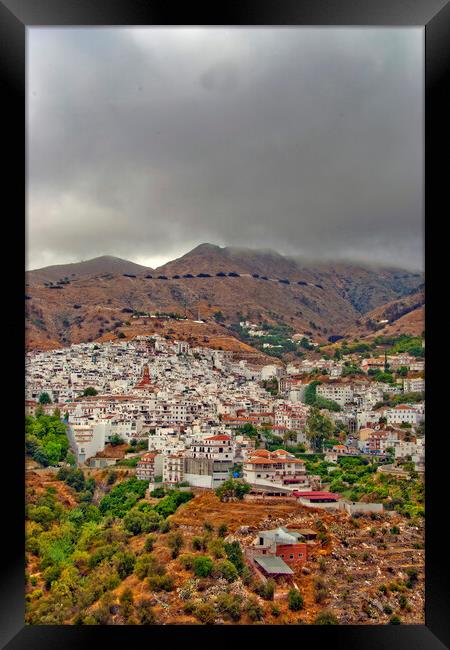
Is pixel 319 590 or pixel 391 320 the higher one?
pixel 391 320

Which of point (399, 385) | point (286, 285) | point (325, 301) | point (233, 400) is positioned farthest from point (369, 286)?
point (233, 400)

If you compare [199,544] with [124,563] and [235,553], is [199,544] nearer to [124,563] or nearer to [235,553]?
[235,553]

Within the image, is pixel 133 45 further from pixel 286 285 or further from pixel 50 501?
pixel 286 285

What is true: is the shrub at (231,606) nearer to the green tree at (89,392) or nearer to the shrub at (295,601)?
the shrub at (295,601)

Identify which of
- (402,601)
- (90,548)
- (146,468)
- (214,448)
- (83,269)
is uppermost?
(83,269)

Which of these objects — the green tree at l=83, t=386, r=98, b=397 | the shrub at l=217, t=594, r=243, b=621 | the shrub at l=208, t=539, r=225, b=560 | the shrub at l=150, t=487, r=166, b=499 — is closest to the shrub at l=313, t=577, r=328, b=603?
the shrub at l=217, t=594, r=243, b=621

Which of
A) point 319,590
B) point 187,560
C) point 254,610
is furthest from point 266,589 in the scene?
point 187,560

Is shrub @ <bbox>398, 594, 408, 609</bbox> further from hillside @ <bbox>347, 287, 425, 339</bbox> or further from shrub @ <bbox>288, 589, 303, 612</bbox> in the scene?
hillside @ <bbox>347, 287, 425, 339</bbox>
